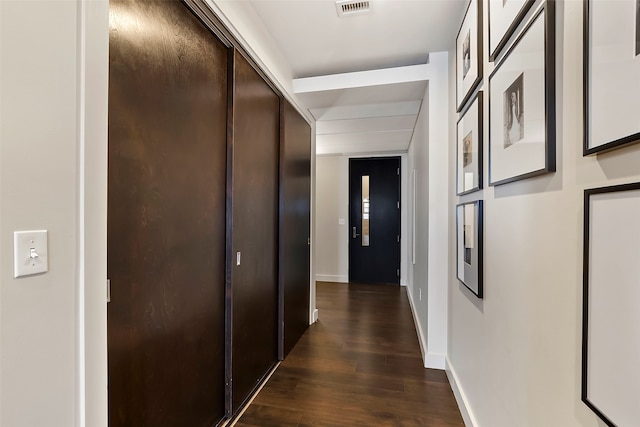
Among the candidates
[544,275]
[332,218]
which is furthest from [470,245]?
[332,218]

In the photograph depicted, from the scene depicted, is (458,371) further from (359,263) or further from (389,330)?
(359,263)

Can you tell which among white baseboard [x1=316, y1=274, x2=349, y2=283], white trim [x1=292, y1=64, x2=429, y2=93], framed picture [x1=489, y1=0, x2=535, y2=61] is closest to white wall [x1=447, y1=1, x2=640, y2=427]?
framed picture [x1=489, y1=0, x2=535, y2=61]

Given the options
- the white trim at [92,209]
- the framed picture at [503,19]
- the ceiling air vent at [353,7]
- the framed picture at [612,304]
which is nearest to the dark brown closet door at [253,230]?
the ceiling air vent at [353,7]

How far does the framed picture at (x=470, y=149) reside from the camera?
1.56m

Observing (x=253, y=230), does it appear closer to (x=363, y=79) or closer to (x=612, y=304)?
(x=363, y=79)

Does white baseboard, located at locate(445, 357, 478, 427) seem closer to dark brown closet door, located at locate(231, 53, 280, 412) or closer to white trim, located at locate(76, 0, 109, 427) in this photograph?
dark brown closet door, located at locate(231, 53, 280, 412)

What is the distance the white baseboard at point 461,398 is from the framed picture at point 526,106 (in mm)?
1316

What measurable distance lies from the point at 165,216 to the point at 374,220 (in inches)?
187

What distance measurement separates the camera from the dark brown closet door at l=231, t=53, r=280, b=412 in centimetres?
190

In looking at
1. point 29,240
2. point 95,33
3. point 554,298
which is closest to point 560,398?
point 554,298

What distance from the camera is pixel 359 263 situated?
19.0ft

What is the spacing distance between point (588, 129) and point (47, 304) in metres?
1.43

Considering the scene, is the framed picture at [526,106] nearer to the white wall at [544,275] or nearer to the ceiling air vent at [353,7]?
the white wall at [544,275]

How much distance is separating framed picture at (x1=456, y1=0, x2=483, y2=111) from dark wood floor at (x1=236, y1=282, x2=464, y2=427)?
77.1 inches
